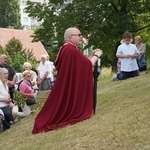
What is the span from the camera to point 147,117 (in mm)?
7555

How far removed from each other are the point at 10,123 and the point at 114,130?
490 centimetres

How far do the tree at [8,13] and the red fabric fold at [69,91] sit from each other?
269 ft

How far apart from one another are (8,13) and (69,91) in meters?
82.8

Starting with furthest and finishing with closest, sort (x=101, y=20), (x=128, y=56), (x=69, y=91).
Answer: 1. (x=101, y=20)
2. (x=128, y=56)
3. (x=69, y=91)

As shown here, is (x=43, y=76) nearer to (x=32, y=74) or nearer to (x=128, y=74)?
(x=32, y=74)

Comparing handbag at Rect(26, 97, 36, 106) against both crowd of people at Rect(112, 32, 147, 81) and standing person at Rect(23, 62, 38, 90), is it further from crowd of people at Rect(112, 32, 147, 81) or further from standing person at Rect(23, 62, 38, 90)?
crowd of people at Rect(112, 32, 147, 81)

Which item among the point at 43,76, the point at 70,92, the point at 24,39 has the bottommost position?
the point at 24,39

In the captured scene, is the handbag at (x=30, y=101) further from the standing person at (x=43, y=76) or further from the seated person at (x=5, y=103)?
the standing person at (x=43, y=76)

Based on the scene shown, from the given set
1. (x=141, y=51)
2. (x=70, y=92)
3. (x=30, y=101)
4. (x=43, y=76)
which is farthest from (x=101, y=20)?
(x=70, y=92)

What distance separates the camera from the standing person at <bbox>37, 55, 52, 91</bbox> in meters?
16.8

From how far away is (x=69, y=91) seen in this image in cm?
885

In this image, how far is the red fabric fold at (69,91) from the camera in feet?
29.0

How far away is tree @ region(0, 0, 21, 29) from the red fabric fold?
269 feet

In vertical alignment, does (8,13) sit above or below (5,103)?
above
